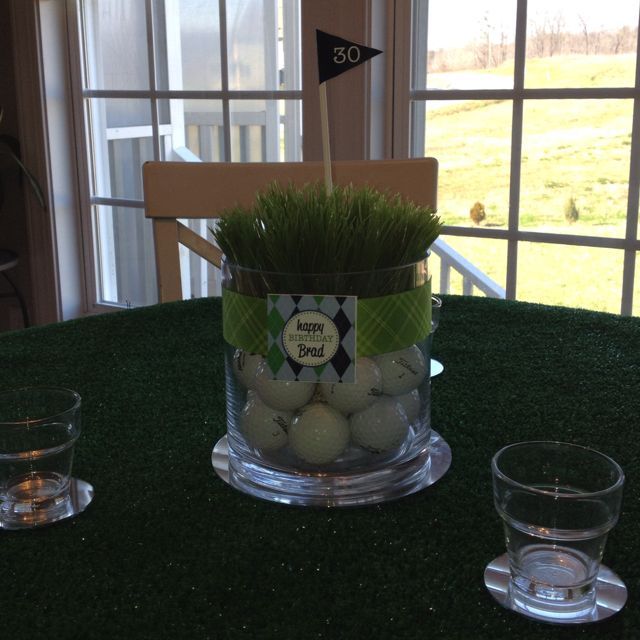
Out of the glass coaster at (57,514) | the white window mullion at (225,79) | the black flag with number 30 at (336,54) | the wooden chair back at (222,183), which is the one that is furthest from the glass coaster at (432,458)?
the white window mullion at (225,79)

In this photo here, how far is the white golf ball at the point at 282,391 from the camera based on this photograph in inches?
24.1

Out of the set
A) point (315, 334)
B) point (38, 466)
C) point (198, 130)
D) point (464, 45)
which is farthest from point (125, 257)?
point (315, 334)

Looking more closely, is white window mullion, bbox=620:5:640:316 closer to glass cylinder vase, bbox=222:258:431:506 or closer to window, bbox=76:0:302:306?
window, bbox=76:0:302:306

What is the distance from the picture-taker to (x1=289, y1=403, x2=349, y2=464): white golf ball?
0.61 meters

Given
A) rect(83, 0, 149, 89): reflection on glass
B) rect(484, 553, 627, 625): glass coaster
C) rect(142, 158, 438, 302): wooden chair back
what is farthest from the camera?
rect(83, 0, 149, 89): reflection on glass

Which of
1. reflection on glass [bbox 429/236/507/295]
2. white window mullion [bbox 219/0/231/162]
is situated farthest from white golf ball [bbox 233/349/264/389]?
white window mullion [bbox 219/0/231/162]

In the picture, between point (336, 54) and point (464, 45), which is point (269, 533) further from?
point (464, 45)

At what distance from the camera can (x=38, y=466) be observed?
66cm

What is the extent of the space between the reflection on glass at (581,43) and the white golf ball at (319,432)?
1768 millimetres

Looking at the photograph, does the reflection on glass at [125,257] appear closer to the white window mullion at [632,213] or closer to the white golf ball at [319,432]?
the white window mullion at [632,213]

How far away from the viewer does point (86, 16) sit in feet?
9.49

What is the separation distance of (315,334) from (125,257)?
258 cm

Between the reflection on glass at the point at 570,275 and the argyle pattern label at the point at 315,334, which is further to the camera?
the reflection on glass at the point at 570,275

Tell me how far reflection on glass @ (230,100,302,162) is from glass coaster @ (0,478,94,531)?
203 centimetres
